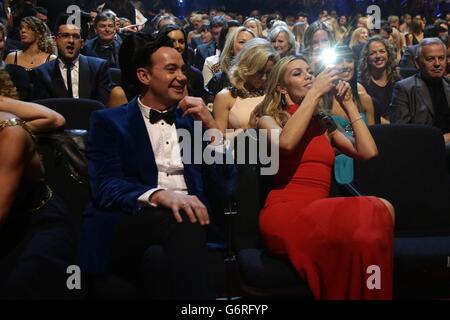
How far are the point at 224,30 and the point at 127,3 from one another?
9.53 feet

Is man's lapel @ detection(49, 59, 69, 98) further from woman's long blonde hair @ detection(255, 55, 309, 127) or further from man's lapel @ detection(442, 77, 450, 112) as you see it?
man's lapel @ detection(442, 77, 450, 112)

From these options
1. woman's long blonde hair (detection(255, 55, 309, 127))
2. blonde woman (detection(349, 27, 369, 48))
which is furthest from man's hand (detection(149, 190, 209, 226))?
blonde woman (detection(349, 27, 369, 48))

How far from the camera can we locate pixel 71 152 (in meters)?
2.61

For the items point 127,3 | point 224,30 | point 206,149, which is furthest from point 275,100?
point 127,3

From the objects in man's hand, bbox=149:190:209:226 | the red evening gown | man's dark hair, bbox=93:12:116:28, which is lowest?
the red evening gown

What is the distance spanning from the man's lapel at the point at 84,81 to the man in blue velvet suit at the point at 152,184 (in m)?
1.82

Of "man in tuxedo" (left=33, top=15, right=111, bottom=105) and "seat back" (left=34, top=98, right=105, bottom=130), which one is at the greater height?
"man in tuxedo" (left=33, top=15, right=111, bottom=105)

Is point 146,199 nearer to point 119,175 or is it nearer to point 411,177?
point 119,175

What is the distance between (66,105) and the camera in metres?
3.17

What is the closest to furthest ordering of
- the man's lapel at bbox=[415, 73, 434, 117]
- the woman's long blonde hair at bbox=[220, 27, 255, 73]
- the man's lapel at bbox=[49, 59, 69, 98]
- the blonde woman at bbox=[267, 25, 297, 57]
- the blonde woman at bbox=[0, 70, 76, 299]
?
the blonde woman at bbox=[0, 70, 76, 299] < the man's lapel at bbox=[415, 73, 434, 117] < the man's lapel at bbox=[49, 59, 69, 98] < the woman's long blonde hair at bbox=[220, 27, 255, 73] < the blonde woman at bbox=[267, 25, 297, 57]

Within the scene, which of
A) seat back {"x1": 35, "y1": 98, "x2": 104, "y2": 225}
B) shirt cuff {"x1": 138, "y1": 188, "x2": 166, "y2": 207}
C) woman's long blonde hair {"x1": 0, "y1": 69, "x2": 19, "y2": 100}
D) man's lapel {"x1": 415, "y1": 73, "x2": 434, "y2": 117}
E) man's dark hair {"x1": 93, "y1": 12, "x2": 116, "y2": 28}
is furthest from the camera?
man's dark hair {"x1": 93, "y1": 12, "x2": 116, "y2": 28}

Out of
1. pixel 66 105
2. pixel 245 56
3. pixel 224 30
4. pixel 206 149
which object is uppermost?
pixel 224 30

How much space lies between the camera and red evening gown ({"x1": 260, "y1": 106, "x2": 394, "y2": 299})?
8.10 ft

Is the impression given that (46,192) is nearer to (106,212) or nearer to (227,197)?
(106,212)
